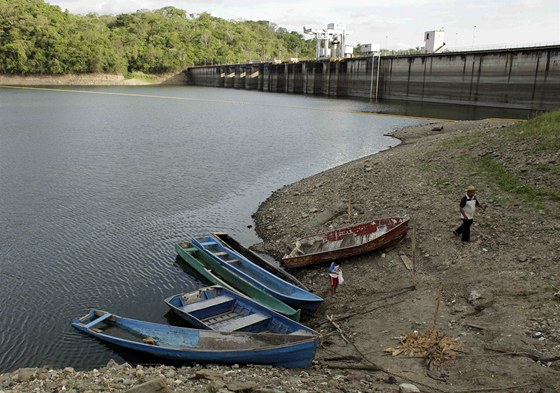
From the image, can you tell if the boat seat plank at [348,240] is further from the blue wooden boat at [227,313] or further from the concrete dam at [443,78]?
the concrete dam at [443,78]

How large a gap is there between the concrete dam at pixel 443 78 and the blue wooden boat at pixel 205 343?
2480 inches

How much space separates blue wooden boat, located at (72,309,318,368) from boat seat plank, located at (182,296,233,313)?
49.4 inches

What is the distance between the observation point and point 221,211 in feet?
83.8

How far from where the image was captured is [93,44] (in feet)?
486

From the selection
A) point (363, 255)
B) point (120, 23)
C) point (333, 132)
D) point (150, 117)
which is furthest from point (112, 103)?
point (120, 23)

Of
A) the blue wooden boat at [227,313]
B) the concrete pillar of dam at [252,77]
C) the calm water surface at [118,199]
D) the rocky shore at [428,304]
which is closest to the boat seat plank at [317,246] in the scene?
the rocky shore at [428,304]

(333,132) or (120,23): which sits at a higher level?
(120,23)

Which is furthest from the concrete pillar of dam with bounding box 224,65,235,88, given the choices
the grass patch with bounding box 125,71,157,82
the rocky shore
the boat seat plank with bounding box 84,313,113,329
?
the boat seat plank with bounding box 84,313,113,329

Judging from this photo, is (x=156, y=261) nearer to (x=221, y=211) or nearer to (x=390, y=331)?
(x=221, y=211)

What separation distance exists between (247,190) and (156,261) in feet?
37.4

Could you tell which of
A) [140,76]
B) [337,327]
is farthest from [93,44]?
A: [337,327]

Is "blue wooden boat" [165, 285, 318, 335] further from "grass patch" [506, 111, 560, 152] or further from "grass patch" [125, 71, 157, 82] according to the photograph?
"grass patch" [125, 71, 157, 82]

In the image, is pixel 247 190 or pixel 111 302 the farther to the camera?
pixel 247 190

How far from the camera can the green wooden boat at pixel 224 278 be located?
45.4 feet
